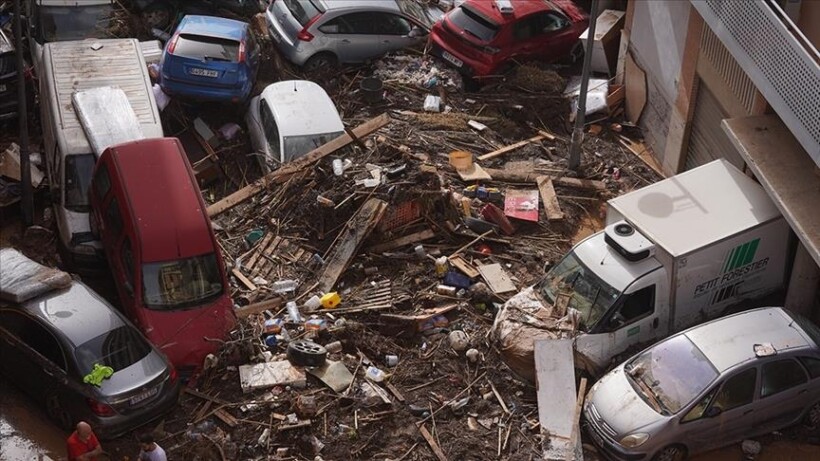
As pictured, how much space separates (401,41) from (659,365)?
9.84 meters

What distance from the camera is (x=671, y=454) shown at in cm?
1231

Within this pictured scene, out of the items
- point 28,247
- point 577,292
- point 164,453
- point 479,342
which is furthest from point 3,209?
point 577,292

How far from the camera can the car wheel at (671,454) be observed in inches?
482

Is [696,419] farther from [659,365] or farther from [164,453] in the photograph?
[164,453]

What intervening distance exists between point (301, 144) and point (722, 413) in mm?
7911

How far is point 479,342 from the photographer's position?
1362 centimetres

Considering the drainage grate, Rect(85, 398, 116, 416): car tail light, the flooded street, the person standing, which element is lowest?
the flooded street

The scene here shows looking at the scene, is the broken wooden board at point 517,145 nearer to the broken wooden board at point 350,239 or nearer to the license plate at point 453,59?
the license plate at point 453,59

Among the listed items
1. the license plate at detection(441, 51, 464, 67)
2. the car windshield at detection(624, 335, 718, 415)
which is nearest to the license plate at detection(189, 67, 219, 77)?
the license plate at detection(441, 51, 464, 67)

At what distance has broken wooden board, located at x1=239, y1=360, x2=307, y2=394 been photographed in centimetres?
1254

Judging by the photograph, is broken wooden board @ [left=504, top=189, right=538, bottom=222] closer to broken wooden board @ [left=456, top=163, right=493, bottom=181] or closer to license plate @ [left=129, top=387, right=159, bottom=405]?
broken wooden board @ [left=456, top=163, right=493, bottom=181]

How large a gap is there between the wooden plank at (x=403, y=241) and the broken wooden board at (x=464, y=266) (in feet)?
1.80

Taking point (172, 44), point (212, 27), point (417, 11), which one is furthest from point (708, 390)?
point (417, 11)

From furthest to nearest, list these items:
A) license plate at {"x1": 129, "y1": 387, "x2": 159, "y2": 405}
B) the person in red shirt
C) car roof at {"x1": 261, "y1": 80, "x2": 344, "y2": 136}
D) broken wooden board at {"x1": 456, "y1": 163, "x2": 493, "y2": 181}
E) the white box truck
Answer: car roof at {"x1": 261, "y1": 80, "x2": 344, "y2": 136}
broken wooden board at {"x1": 456, "y1": 163, "x2": 493, "y2": 181}
the white box truck
license plate at {"x1": 129, "y1": 387, "x2": 159, "y2": 405}
the person in red shirt
